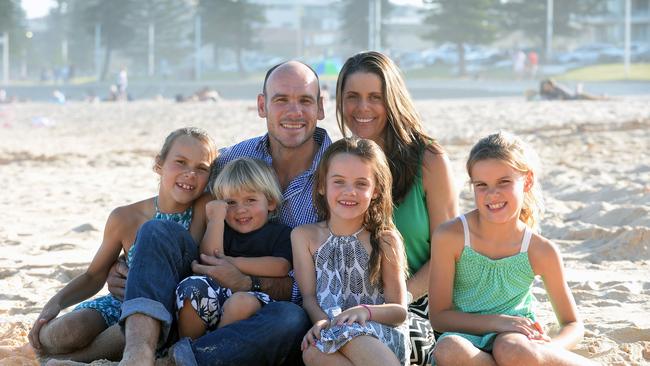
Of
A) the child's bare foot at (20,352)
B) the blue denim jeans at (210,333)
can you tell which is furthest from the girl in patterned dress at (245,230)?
the child's bare foot at (20,352)

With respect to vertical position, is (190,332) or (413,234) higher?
(413,234)

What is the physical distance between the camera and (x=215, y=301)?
375cm

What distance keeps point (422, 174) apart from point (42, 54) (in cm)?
8847

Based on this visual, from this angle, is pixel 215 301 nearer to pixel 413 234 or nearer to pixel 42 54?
pixel 413 234

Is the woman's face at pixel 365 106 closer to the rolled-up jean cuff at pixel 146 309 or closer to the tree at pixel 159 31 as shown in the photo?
the rolled-up jean cuff at pixel 146 309

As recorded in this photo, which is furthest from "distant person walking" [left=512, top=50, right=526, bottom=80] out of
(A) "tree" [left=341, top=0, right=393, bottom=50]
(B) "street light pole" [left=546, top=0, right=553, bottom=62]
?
(A) "tree" [left=341, top=0, right=393, bottom=50]

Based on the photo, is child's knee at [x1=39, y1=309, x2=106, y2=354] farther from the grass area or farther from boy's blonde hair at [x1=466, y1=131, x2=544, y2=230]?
the grass area

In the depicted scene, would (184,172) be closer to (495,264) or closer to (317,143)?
(317,143)

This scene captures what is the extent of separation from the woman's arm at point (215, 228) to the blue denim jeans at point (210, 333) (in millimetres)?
217

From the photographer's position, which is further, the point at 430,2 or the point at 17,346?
the point at 430,2

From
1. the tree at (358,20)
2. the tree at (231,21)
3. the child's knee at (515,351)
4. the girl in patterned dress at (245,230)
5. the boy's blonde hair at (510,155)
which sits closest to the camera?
the child's knee at (515,351)

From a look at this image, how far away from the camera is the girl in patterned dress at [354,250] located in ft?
11.8

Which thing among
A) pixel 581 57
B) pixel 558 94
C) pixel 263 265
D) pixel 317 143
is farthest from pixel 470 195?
pixel 581 57

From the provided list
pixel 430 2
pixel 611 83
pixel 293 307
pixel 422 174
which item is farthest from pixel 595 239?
pixel 430 2
